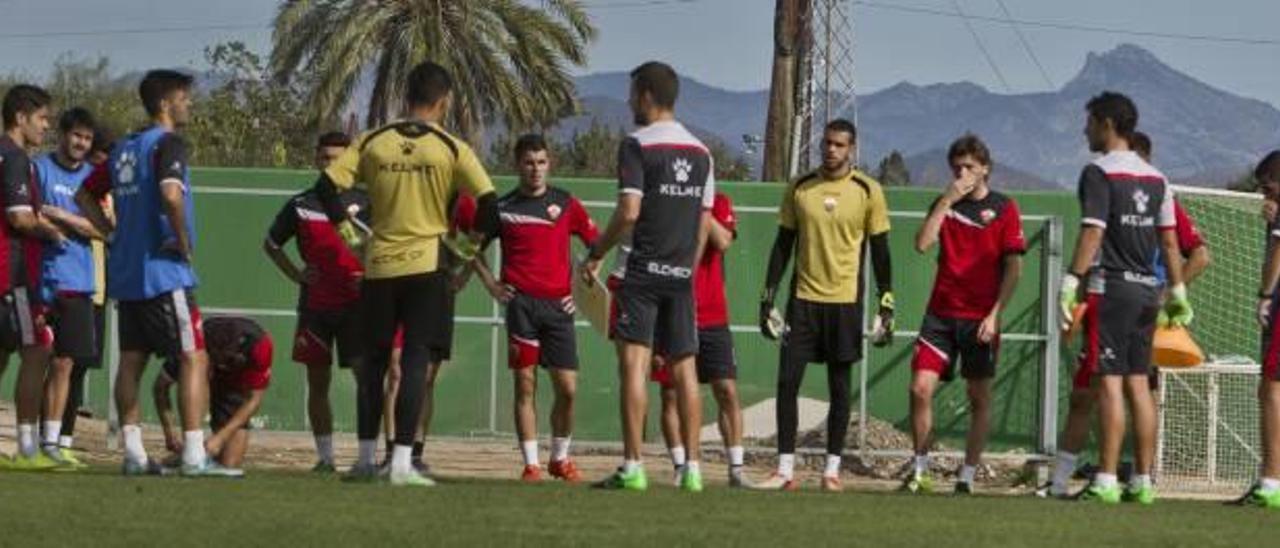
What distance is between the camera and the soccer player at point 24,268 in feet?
45.3

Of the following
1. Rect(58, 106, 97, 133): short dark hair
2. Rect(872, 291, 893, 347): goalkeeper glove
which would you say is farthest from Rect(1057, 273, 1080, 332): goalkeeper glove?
Rect(58, 106, 97, 133): short dark hair

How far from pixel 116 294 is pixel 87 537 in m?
3.83

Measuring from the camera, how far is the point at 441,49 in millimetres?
38562

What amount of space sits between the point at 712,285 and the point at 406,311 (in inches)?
129

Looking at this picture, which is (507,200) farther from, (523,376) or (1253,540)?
(1253,540)

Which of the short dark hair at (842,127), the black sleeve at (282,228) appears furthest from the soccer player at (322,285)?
the short dark hair at (842,127)

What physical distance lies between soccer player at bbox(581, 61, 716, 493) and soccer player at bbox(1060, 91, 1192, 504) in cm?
196

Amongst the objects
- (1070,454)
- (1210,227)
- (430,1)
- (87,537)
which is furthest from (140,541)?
(430,1)

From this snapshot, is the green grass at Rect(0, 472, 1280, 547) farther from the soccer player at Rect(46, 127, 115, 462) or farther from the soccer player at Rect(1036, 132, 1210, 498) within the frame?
the soccer player at Rect(46, 127, 115, 462)

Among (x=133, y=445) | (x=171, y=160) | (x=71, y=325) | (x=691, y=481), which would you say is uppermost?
(x=171, y=160)

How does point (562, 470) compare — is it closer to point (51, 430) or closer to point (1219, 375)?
point (51, 430)

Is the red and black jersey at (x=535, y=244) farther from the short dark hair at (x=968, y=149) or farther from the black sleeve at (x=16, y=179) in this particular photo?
the black sleeve at (x=16, y=179)

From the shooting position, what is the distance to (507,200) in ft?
49.9

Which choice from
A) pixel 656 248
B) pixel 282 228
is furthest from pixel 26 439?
pixel 656 248
